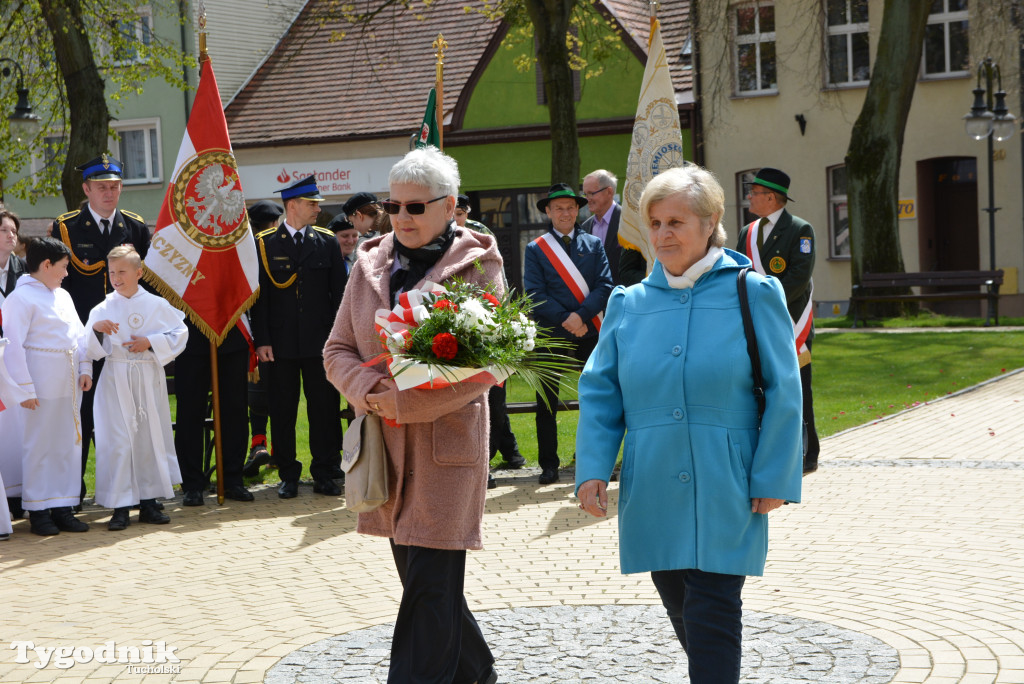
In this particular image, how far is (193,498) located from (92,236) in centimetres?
219

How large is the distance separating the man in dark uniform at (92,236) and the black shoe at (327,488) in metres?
1.81

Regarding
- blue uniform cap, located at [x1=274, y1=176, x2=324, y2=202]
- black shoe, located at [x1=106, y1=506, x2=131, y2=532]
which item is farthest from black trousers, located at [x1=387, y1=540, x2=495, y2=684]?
blue uniform cap, located at [x1=274, y1=176, x2=324, y2=202]

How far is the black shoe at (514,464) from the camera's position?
36.9 ft

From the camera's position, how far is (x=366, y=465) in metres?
4.70

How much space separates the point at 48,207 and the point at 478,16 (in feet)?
51.0

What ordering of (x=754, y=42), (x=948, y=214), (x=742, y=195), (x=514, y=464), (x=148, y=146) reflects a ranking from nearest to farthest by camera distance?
(x=514, y=464), (x=948, y=214), (x=754, y=42), (x=742, y=195), (x=148, y=146)

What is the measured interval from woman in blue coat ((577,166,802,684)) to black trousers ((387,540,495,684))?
71 centimetres

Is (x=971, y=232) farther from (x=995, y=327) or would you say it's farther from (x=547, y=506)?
(x=547, y=506)

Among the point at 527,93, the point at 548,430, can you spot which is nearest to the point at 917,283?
the point at 527,93

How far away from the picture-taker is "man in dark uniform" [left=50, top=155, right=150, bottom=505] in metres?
9.73

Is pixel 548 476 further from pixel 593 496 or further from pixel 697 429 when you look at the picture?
pixel 697 429

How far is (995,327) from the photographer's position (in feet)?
71.3

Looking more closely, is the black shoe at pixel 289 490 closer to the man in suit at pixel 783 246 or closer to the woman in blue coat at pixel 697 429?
the man in suit at pixel 783 246

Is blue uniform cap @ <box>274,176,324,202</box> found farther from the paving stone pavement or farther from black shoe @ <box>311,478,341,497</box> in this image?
the paving stone pavement
